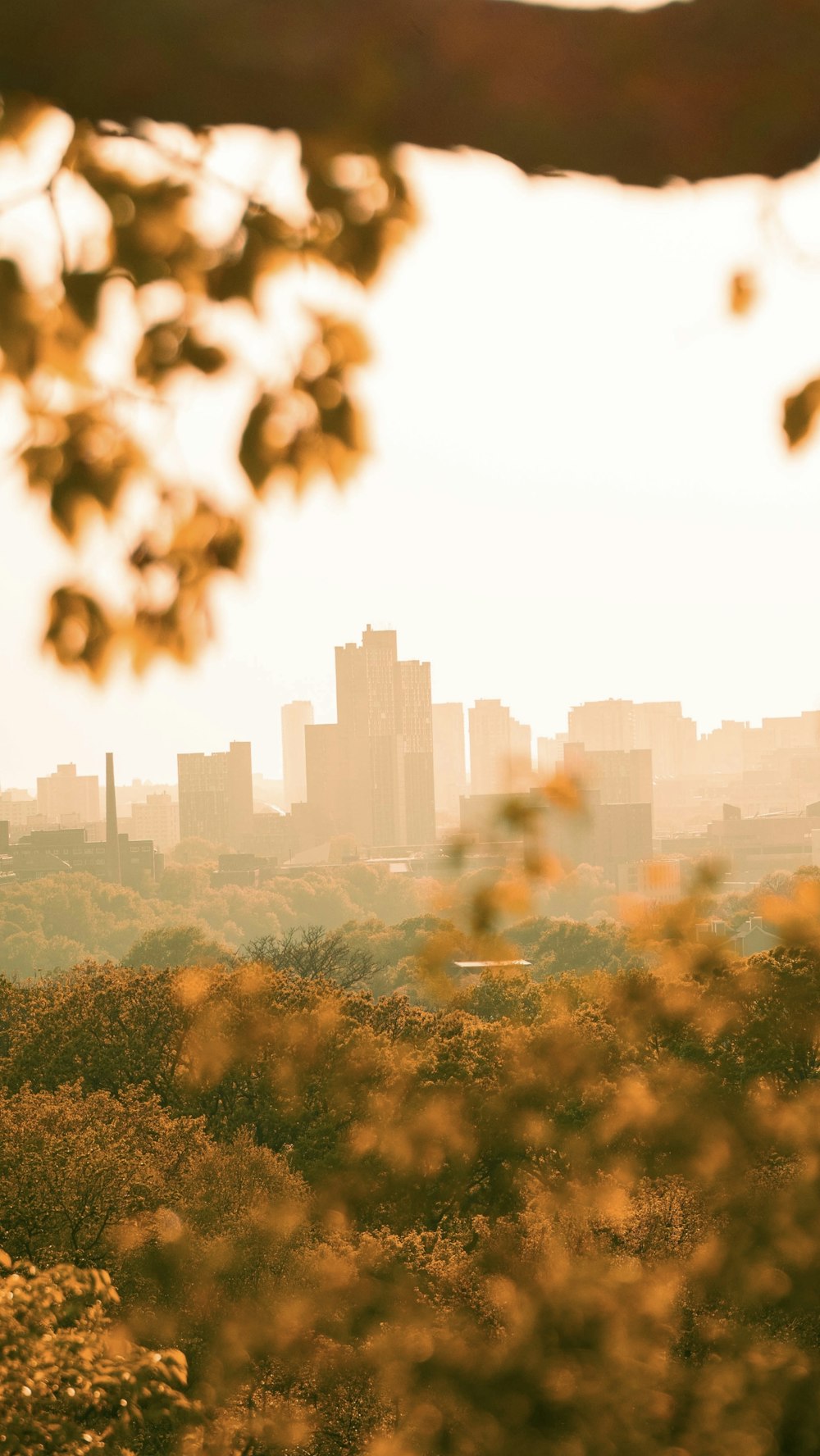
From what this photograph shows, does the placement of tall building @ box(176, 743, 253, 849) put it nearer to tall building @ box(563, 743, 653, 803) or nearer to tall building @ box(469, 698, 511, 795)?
tall building @ box(469, 698, 511, 795)

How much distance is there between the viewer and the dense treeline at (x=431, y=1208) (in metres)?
6.20

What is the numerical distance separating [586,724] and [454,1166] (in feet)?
300

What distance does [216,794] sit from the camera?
13650 centimetres

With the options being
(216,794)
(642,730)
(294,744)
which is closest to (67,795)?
(216,794)

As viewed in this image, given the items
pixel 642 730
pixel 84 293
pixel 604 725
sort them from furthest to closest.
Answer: pixel 642 730 → pixel 604 725 → pixel 84 293

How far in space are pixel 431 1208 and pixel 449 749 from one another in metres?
120

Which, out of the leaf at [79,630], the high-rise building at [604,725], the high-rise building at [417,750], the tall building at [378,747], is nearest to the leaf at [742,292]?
the leaf at [79,630]

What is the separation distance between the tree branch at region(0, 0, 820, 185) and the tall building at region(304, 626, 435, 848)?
116276 millimetres

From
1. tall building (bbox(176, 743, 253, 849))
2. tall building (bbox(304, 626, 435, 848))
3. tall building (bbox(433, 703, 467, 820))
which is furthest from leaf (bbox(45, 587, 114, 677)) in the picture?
tall building (bbox(176, 743, 253, 849))

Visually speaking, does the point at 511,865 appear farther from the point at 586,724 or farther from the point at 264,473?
the point at 586,724

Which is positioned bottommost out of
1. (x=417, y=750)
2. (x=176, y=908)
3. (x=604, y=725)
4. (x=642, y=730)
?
(x=176, y=908)

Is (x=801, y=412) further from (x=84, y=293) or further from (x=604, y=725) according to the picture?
(x=604, y=725)

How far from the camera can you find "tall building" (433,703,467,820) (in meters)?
131

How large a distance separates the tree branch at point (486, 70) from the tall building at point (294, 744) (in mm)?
144251
